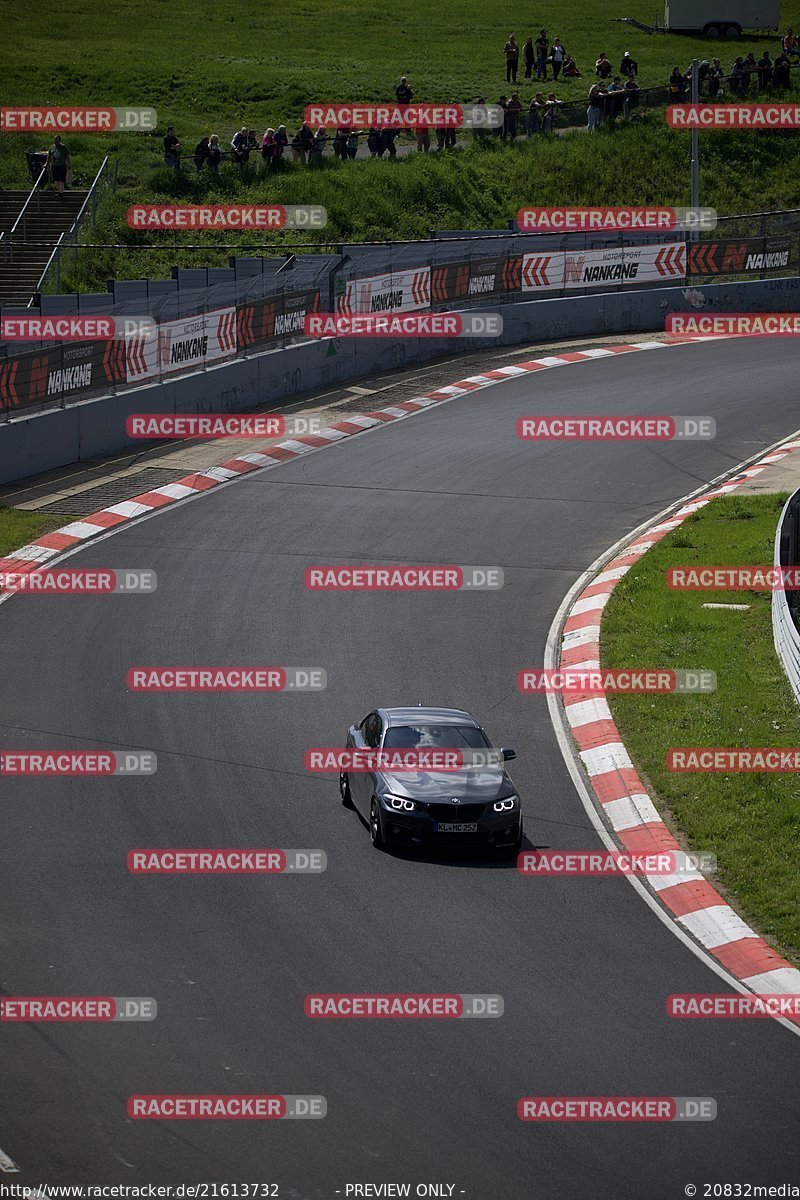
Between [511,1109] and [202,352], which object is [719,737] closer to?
[511,1109]

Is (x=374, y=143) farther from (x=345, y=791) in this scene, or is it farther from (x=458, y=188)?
(x=345, y=791)

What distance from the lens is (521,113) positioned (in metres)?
58.9

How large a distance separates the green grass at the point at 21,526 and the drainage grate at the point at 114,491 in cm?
38

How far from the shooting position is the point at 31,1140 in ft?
29.6

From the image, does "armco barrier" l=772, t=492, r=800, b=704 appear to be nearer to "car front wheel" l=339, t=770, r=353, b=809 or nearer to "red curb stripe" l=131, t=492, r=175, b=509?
"car front wheel" l=339, t=770, r=353, b=809

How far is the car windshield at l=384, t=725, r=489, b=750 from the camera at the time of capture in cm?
1445

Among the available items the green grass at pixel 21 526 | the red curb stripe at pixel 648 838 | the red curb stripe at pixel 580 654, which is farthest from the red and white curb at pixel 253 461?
the red curb stripe at pixel 648 838

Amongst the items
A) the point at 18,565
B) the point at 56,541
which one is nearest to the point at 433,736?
the point at 18,565

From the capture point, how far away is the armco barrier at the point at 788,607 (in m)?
17.0

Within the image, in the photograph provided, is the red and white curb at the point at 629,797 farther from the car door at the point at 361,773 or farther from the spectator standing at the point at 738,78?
the spectator standing at the point at 738,78

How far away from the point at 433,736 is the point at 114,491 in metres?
13.7

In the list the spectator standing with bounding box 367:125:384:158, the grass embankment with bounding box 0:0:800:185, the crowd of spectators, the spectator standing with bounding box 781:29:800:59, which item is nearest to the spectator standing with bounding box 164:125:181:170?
the crowd of spectators

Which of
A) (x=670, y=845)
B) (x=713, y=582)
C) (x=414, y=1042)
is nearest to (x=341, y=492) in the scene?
(x=713, y=582)

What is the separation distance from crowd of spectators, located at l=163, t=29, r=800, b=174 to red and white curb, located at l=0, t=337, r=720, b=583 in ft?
59.9
